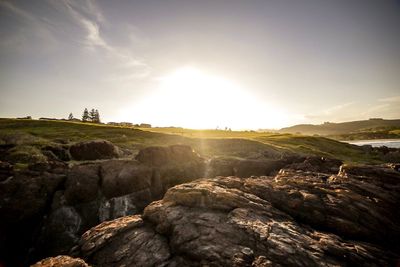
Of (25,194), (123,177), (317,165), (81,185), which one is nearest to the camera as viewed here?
(25,194)

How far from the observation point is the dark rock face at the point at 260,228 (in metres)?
12.9

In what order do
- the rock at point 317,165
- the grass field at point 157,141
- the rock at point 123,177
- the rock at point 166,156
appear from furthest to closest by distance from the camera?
the grass field at point 157,141, the rock at point 166,156, the rock at point 317,165, the rock at point 123,177

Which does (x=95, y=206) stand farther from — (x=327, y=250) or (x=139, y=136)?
(x=139, y=136)

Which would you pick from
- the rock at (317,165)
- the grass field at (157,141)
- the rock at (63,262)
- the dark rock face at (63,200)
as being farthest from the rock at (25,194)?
the rock at (317,165)

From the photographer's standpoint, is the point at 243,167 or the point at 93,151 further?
the point at 93,151

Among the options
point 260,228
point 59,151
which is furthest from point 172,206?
point 59,151

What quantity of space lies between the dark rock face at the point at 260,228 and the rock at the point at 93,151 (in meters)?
25.4

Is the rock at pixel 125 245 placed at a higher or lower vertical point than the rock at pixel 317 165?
lower

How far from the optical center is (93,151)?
4075 centimetres

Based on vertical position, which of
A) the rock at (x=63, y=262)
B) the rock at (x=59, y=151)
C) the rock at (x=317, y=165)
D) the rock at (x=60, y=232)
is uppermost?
the rock at (x=59, y=151)

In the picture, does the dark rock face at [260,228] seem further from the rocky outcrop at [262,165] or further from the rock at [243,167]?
the rock at [243,167]

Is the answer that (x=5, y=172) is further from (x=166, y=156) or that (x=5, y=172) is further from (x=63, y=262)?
(x=166, y=156)

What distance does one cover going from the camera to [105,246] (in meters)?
14.9

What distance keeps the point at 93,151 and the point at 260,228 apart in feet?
112
